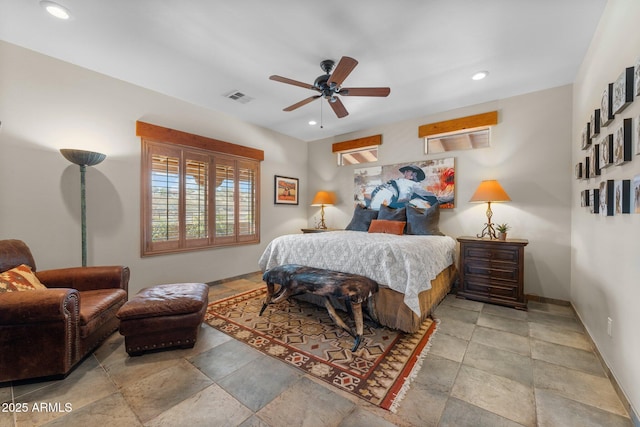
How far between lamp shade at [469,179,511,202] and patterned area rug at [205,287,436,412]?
67.8 inches

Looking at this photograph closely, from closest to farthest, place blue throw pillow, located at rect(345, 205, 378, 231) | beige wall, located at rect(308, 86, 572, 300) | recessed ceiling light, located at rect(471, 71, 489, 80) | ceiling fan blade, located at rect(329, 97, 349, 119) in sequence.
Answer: ceiling fan blade, located at rect(329, 97, 349, 119), recessed ceiling light, located at rect(471, 71, 489, 80), beige wall, located at rect(308, 86, 572, 300), blue throw pillow, located at rect(345, 205, 378, 231)

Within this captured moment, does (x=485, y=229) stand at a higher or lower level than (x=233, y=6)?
lower

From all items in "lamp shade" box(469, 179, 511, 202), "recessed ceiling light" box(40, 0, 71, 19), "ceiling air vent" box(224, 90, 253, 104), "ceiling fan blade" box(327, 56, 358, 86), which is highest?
"ceiling air vent" box(224, 90, 253, 104)

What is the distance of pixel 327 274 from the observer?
8.27 feet

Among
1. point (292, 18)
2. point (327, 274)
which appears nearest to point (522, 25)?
point (292, 18)

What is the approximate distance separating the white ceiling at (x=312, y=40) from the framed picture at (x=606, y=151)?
1048 millimetres

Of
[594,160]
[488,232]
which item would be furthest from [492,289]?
[594,160]

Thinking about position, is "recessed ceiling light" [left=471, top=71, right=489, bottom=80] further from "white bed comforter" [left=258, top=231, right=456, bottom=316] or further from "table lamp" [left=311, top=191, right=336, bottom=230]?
"table lamp" [left=311, top=191, right=336, bottom=230]

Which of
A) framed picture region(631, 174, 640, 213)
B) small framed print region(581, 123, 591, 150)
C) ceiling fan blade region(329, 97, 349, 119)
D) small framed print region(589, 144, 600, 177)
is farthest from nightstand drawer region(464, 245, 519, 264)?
ceiling fan blade region(329, 97, 349, 119)

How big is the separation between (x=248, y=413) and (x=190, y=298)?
106 cm

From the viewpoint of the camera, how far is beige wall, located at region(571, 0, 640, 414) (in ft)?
4.75

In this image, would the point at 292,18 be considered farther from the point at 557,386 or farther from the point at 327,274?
the point at 557,386

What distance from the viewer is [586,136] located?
239 centimetres

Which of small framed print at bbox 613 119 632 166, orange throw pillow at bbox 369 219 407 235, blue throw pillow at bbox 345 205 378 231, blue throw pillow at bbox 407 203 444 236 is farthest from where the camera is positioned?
blue throw pillow at bbox 345 205 378 231
